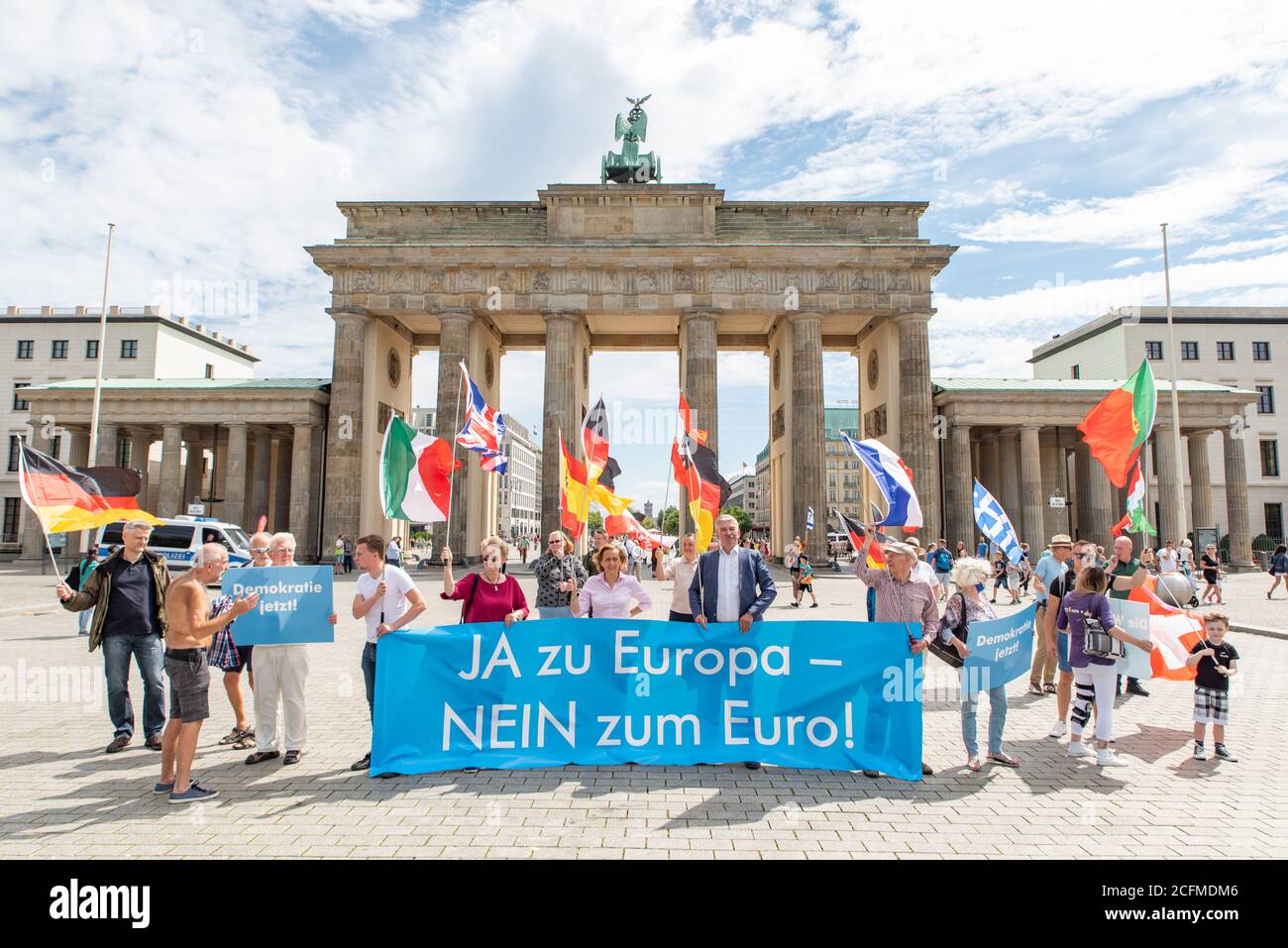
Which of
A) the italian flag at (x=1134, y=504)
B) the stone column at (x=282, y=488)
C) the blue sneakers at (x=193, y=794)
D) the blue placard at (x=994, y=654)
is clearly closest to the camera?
the blue sneakers at (x=193, y=794)

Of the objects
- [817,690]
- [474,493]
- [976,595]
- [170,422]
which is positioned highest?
[170,422]

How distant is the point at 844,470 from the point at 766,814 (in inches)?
4944

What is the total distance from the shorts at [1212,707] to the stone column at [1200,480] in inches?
1618

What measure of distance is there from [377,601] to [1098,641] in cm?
705

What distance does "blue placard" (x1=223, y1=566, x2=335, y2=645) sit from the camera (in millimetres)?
6945

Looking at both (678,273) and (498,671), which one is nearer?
(498,671)

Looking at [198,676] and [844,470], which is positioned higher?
[844,470]

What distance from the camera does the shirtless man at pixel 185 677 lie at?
5.70m

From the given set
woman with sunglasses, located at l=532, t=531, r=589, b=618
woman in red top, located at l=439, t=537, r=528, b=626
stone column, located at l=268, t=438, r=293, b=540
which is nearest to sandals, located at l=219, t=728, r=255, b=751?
woman in red top, located at l=439, t=537, r=528, b=626

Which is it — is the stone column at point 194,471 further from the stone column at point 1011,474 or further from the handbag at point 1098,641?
the handbag at point 1098,641

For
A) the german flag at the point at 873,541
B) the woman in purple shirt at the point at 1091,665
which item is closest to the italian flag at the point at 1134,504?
the german flag at the point at 873,541
